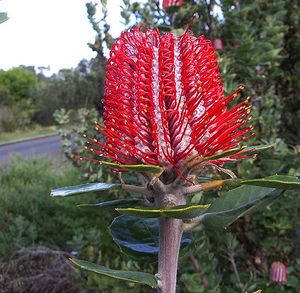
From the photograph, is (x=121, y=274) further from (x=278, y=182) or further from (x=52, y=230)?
(x=52, y=230)

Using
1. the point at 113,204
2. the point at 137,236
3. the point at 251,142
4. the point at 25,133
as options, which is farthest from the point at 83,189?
the point at 25,133

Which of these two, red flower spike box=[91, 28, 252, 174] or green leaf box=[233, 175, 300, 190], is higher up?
red flower spike box=[91, 28, 252, 174]

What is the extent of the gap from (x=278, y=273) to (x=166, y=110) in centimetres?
197

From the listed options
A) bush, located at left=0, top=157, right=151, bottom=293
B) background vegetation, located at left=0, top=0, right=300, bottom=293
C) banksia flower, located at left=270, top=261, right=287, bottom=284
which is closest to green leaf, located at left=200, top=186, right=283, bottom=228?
background vegetation, located at left=0, top=0, right=300, bottom=293

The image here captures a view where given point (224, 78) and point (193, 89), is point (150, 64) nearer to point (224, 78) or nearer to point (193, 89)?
point (193, 89)

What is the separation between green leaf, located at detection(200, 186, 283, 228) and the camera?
0.81 metres

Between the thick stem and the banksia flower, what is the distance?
1.87 metres

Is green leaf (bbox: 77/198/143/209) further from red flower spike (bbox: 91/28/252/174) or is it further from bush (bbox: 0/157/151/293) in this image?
bush (bbox: 0/157/151/293)

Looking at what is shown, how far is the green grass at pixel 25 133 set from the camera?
22792mm

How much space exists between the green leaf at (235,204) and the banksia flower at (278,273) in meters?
1.79

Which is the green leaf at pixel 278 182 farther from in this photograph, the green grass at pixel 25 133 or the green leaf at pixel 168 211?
the green grass at pixel 25 133

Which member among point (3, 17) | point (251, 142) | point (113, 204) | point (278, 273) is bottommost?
point (278, 273)

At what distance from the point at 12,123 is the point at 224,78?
80.8ft

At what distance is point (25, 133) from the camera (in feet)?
85.7
